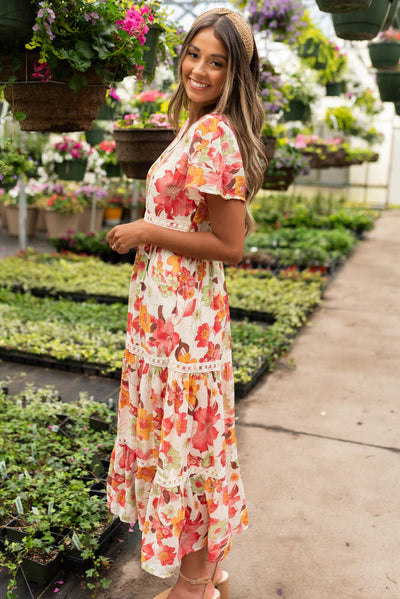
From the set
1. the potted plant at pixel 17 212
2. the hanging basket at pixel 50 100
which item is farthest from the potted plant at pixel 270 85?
the potted plant at pixel 17 212

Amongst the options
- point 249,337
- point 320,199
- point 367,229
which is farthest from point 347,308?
point 320,199

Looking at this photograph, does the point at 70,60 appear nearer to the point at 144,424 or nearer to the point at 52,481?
the point at 144,424

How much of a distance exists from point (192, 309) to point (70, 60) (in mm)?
898

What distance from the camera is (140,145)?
263cm

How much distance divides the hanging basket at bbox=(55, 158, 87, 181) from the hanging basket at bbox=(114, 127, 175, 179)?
324 centimetres

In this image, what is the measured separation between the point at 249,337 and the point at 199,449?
2583 mm

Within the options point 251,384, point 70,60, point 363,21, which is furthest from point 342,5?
point 251,384

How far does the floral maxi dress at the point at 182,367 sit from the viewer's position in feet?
4.57

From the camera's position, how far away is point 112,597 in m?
1.77

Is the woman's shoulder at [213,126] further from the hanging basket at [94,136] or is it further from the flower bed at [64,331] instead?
the hanging basket at [94,136]

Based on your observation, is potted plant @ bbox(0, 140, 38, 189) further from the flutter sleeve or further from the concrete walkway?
the flutter sleeve

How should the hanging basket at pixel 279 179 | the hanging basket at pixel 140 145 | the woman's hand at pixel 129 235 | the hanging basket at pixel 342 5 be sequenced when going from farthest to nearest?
the hanging basket at pixel 279 179
the hanging basket at pixel 140 145
the hanging basket at pixel 342 5
the woman's hand at pixel 129 235

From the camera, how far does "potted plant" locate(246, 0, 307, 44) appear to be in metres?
4.06

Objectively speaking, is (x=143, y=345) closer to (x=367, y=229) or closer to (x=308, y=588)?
(x=308, y=588)
